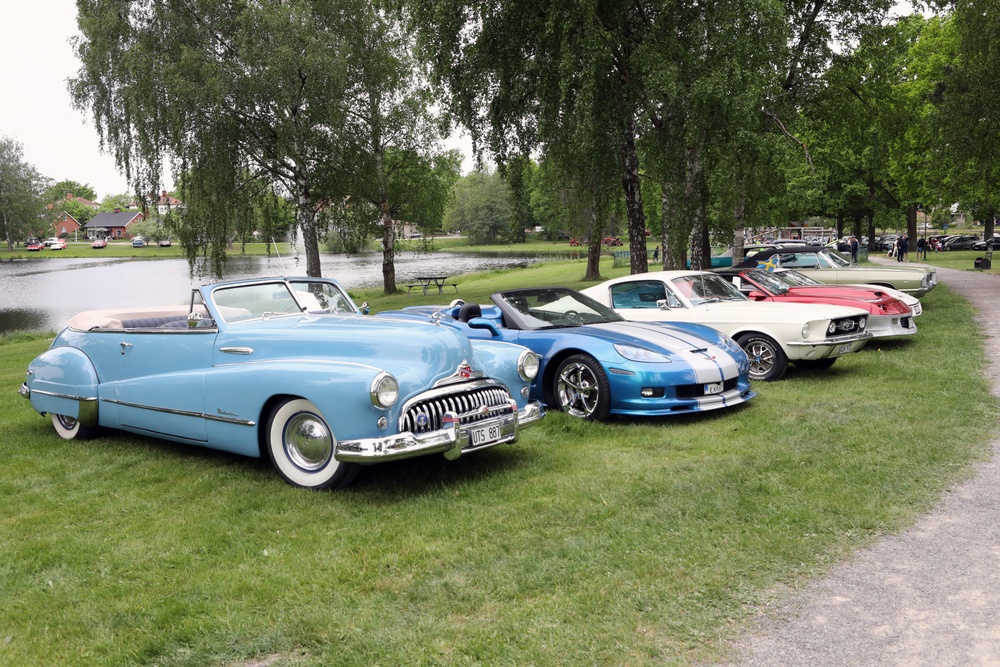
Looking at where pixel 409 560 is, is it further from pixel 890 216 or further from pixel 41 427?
pixel 890 216

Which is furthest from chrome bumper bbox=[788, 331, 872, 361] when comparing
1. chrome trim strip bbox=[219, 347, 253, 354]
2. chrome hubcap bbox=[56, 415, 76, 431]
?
chrome hubcap bbox=[56, 415, 76, 431]

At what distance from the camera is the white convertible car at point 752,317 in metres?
9.14

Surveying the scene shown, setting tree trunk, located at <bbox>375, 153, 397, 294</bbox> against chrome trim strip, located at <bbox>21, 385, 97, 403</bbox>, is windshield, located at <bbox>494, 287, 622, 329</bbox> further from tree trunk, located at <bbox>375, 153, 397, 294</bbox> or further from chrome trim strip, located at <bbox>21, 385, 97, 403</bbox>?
tree trunk, located at <bbox>375, 153, 397, 294</bbox>

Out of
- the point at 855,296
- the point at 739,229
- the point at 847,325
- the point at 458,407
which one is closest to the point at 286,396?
the point at 458,407

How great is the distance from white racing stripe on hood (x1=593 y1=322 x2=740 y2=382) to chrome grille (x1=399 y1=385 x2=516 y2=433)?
2320 millimetres

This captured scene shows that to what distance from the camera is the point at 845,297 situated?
1164cm

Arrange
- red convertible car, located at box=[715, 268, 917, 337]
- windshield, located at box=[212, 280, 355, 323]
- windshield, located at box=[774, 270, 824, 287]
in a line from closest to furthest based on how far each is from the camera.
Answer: windshield, located at box=[212, 280, 355, 323], red convertible car, located at box=[715, 268, 917, 337], windshield, located at box=[774, 270, 824, 287]

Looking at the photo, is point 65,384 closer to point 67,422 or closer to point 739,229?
point 67,422

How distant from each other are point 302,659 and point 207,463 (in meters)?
3.58

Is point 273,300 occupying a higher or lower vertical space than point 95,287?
lower

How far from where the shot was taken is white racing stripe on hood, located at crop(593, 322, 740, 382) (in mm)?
7266

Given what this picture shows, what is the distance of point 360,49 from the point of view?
76.2 feet

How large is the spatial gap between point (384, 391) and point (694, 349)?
11.9 feet

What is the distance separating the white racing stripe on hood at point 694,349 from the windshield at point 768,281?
434cm
